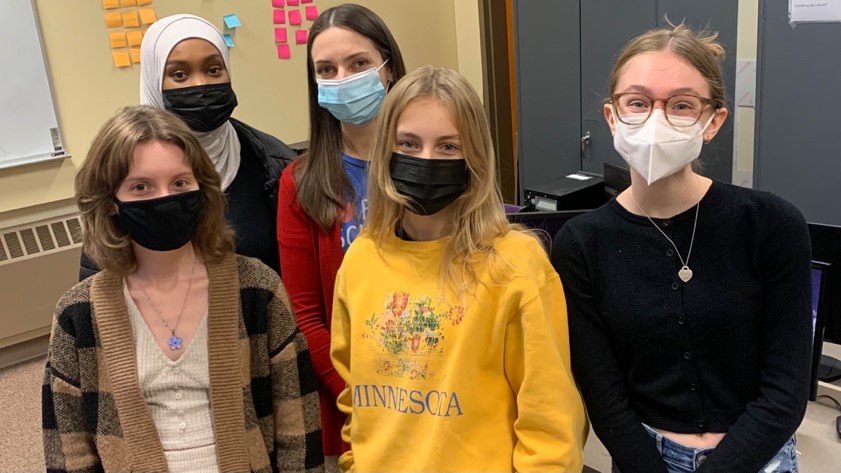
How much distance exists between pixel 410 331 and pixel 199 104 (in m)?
0.85

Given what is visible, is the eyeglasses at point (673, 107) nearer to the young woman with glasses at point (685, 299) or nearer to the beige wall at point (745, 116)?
the young woman with glasses at point (685, 299)

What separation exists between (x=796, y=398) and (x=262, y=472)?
1.05m

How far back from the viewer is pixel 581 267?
52.0 inches

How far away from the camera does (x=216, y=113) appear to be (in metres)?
1.72

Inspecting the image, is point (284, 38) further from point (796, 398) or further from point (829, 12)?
point (796, 398)

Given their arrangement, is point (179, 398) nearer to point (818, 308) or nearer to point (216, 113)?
point (216, 113)

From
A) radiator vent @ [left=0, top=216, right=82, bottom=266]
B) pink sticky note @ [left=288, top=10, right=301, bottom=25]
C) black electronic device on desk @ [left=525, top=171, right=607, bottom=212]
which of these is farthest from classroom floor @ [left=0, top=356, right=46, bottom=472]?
pink sticky note @ [left=288, top=10, right=301, bottom=25]

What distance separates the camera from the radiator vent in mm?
3447

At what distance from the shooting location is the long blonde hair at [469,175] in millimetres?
1277

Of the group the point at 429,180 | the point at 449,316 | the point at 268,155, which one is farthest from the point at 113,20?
the point at 449,316

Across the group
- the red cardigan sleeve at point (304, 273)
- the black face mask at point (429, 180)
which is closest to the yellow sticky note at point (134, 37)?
the red cardigan sleeve at point (304, 273)

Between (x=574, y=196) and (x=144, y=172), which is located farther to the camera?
(x=574, y=196)

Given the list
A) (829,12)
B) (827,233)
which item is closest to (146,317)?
(827,233)

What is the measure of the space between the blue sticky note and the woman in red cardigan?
2.57m
